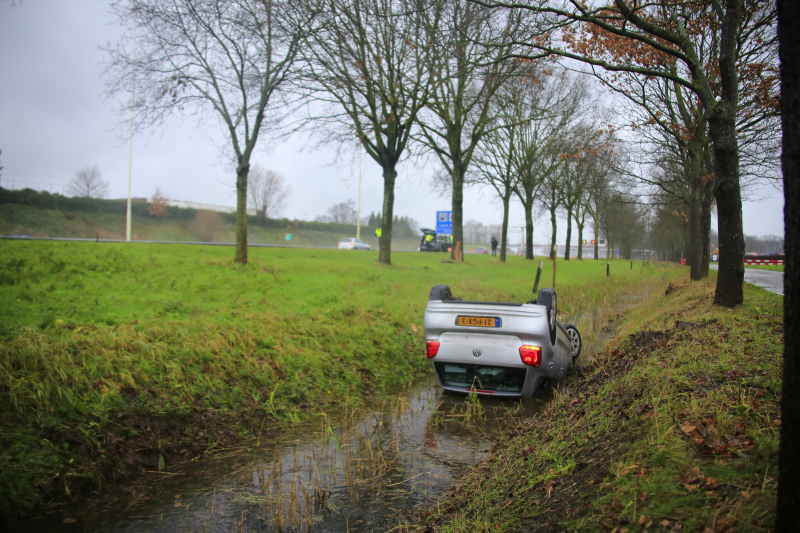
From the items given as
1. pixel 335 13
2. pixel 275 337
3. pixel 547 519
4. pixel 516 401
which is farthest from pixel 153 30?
pixel 547 519

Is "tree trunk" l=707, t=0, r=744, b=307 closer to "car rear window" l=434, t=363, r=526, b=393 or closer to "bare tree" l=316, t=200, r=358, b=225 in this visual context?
"car rear window" l=434, t=363, r=526, b=393

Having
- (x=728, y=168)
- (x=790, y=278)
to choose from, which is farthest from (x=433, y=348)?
(x=728, y=168)

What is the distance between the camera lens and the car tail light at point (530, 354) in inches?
245

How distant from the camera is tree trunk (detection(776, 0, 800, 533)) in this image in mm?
1755

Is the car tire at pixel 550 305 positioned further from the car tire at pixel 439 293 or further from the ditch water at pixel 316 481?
the car tire at pixel 439 293

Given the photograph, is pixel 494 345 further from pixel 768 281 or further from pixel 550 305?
pixel 768 281

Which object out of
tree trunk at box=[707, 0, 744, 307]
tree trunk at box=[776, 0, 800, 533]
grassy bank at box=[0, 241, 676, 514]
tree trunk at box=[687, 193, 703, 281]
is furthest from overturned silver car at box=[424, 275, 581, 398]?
tree trunk at box=[687, 193, 703, 281]

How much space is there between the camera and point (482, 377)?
6723 mm

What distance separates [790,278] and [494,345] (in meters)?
4.61

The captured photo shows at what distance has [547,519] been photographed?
8.79ft

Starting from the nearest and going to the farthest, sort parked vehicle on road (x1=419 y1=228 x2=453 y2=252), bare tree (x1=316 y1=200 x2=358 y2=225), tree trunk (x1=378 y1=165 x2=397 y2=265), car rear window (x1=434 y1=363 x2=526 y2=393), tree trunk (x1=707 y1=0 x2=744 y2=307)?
car rear window (x1=434 y1=363 x2=526 y2=393) < tree trunk (x1=707 y1=0 x2=744 y2=307) < tree trunk (x1=378 y1=165 x2=397 y2=265) < parked vehicle on road (x1=419 y1=228 x2=453 y2=252) < bare tree (x1=316 y1=200 x2=358 y2=225)

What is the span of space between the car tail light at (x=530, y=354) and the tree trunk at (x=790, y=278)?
174 inches

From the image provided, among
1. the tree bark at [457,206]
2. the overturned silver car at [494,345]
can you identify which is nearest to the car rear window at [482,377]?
the overturned silver car at [494,345]

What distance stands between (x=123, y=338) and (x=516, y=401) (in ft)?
16.8
